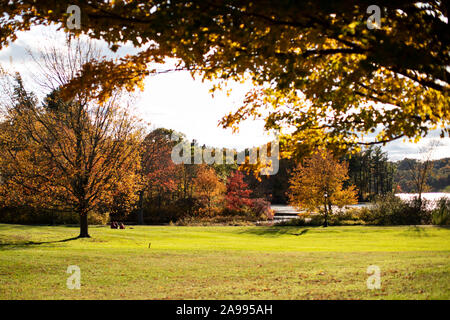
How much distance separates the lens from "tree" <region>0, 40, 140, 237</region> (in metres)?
15.2

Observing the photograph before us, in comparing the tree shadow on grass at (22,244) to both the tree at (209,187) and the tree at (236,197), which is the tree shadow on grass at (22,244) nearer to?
the tree at (209,187)

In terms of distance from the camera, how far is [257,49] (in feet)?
17.6

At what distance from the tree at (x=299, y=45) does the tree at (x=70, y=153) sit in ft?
31.9

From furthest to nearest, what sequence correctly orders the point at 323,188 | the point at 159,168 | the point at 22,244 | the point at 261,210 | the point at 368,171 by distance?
1. the point at 368,171
2. the point at 159,168
3. the point at 261,210
4. the point at 323,188
5. the point at 22,244

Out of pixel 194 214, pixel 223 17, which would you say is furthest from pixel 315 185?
pixel 223 17

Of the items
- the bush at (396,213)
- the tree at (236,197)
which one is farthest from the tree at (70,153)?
the bush at (396,213)

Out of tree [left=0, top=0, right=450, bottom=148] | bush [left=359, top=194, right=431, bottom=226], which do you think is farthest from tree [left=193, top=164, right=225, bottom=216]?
tree [left=0, top=0, right=450, bottom=148]

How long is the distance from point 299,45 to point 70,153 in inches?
504

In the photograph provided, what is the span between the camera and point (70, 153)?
1562 cm

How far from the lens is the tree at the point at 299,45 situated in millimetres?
4586

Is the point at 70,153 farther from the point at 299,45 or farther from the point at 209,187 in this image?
the point at 209,187

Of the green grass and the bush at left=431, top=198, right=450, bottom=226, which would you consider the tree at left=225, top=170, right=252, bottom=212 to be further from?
the green grass

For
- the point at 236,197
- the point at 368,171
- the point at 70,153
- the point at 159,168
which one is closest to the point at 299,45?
the point at 70,153
